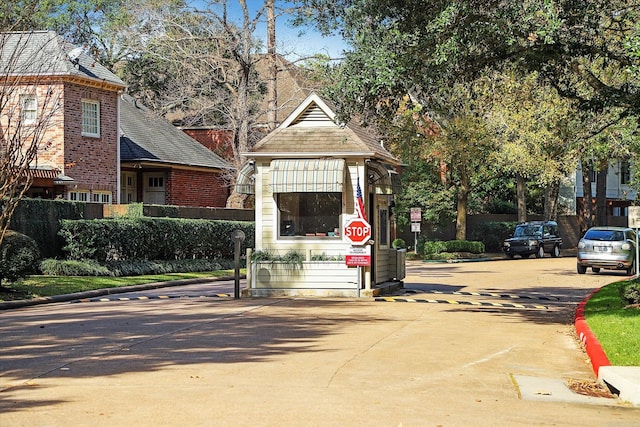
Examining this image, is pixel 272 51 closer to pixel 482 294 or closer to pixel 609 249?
pixel 609 249

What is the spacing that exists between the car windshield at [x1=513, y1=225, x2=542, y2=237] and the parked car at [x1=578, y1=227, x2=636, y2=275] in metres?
16.8

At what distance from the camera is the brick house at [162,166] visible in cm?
4547

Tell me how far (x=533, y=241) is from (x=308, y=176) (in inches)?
1246

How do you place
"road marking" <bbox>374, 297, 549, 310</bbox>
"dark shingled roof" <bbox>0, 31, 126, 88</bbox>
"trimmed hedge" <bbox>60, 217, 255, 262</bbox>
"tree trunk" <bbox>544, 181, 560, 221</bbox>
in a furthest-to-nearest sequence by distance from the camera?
"tree trunk" <bbox>544, 181, 560, 221</bbox>, "dark shingled roof" <bbox>0, 31, 126, 88</bbox>, "trimmed hedge" <bbox>60, 217, 255, 262</bbox>, "road marking" <bbox>374, 297, 549, 310</bbox>

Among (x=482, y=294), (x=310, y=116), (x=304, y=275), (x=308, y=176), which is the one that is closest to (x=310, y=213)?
(x=308, y=176)

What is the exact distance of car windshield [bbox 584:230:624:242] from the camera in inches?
1427

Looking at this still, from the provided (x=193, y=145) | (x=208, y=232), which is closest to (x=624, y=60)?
(x=208, y=232)

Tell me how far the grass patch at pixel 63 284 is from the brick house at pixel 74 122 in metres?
7.32

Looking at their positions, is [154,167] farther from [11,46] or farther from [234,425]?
[234,425]

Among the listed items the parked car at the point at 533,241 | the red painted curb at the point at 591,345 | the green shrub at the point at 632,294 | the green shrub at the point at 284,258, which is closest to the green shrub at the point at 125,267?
the green shrub at the point at 284,258

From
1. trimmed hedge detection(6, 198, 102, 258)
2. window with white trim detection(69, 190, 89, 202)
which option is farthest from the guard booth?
window with white trim detection(69, 190, 89, 202)

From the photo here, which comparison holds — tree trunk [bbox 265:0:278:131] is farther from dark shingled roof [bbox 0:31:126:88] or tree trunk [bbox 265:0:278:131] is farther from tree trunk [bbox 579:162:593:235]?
tree trunk [bbox 579:162:593:235]

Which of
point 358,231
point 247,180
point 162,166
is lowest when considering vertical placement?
point 358,231

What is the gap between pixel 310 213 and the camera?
81.1 ft
